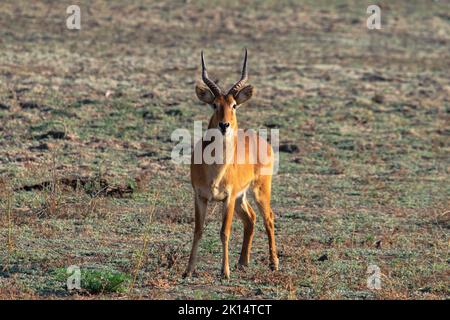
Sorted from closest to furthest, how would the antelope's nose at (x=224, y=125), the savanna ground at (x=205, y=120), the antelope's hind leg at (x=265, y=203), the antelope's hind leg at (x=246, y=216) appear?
the antelope's nose at (x=224, y=125) → the savanna ground at (x=205, y=120) → the antelope's hind leg at (x=246, y=216) → the antelope's hind leg at (x=265, y=203)

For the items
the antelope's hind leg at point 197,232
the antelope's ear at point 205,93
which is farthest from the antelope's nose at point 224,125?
the antelope's hind leg at point 197,232

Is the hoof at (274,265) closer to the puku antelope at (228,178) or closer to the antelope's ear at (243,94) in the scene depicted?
the puku antelope at (228,178)

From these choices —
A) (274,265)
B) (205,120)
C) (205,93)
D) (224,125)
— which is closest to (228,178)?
(224,125)

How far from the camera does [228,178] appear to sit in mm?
9734

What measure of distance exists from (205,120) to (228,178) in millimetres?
9348

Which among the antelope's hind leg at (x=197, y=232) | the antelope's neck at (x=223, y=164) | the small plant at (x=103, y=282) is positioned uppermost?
the antelope's neck at (x=223, y=164)

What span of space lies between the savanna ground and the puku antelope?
0.98 ft

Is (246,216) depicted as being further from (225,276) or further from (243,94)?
(243,94)

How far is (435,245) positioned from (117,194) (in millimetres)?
4135

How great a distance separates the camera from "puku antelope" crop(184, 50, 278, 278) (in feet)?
31.6

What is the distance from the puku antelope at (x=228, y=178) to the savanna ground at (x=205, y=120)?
297 mm

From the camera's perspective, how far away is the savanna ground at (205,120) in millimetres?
9969

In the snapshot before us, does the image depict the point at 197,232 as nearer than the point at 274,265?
Yes

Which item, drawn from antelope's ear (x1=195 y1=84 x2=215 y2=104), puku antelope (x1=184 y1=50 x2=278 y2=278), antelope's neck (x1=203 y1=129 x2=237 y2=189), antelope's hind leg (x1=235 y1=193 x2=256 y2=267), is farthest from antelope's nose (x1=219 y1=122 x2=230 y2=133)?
antelope's hind leg (x1=235 y1=193 x2=256 y2=267)
